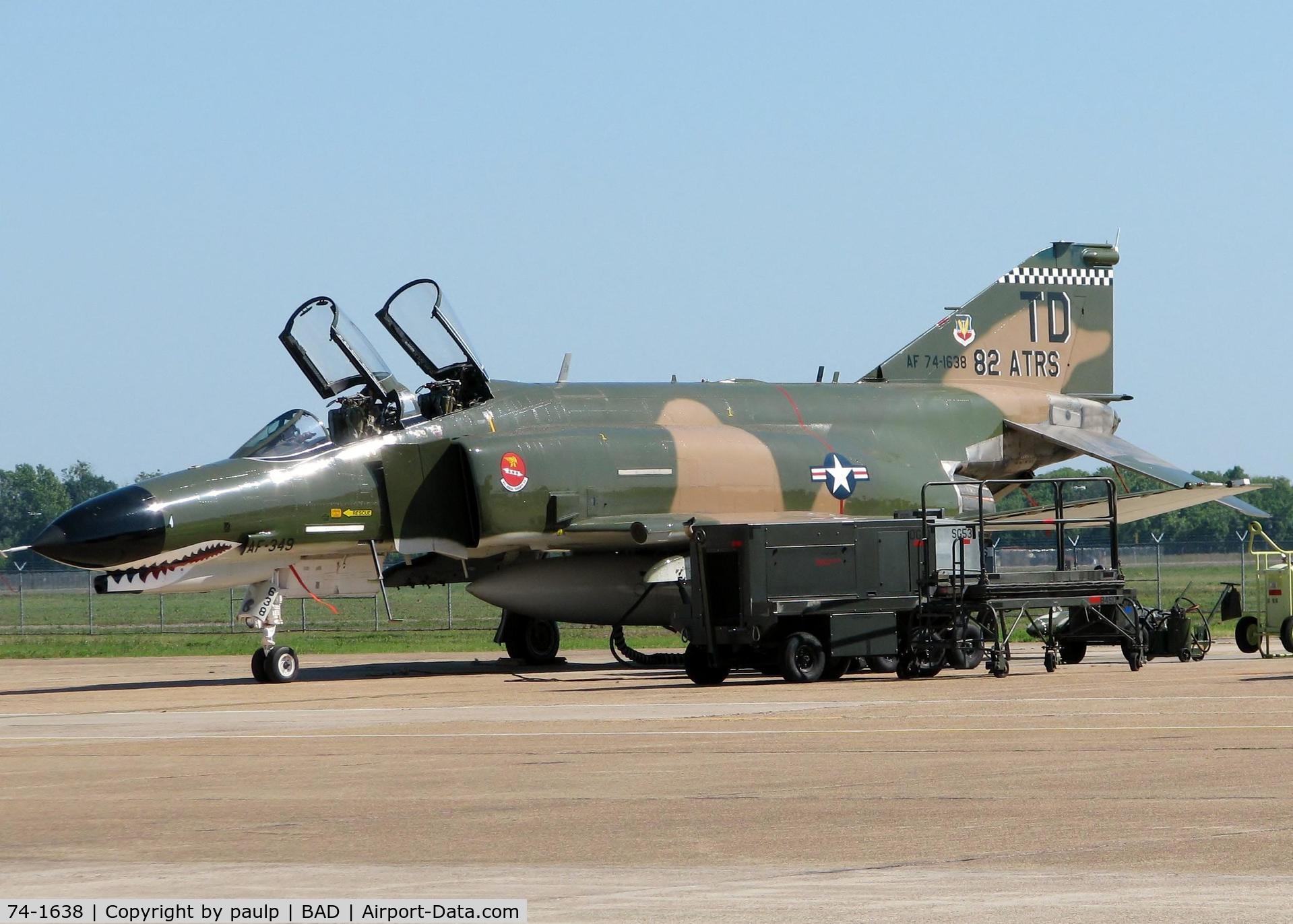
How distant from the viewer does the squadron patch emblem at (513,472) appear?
2273 centimetres

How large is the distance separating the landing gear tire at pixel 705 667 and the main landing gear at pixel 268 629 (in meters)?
5.12

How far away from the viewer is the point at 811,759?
11711 mm

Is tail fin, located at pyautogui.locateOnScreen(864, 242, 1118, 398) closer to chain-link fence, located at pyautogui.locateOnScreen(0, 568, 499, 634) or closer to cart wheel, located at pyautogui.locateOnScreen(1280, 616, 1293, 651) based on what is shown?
cart wheel, located at pyautogui.locateOnScreen(1280, 616, 1293, 651)

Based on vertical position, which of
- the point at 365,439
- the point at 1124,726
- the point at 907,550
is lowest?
the point at 1124,726

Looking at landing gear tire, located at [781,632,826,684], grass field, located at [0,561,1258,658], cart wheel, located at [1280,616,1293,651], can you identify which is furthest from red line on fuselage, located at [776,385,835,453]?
cart wheel, located at [1280,616,1293,651]

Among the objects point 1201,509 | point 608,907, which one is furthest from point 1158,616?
point 1201,509

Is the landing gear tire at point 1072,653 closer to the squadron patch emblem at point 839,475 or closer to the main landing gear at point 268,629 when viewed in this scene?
the squadron patch emblem at point 839,475

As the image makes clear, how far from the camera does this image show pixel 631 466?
2383cm

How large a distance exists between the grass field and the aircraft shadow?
4.03m

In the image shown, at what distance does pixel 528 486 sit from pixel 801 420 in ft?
17.0

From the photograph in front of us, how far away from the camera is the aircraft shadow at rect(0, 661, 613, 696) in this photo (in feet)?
72.4

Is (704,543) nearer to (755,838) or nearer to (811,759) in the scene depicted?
(811,759)

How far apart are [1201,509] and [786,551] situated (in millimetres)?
116407

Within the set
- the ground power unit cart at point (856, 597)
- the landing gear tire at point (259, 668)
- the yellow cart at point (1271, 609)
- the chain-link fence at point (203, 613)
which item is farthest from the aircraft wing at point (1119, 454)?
the landing gear tire at point (259, 668)
